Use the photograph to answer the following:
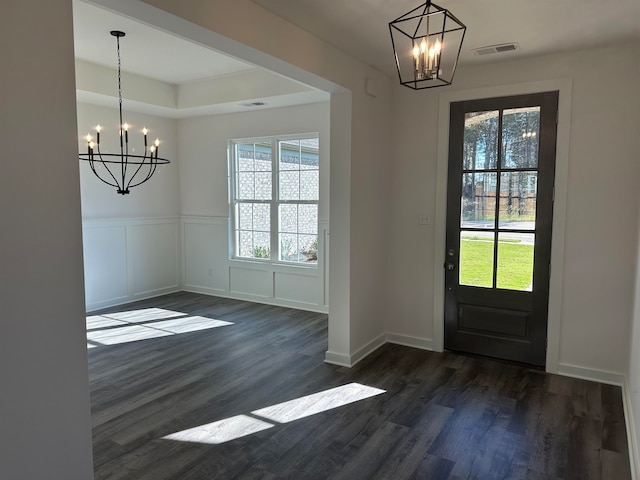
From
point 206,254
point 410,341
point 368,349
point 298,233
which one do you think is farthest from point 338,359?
point 206,254

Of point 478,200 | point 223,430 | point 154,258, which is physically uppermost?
point 478,200

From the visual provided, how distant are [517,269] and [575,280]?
0.45 metres

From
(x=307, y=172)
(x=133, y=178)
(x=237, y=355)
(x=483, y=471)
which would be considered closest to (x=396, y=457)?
(x=483, y=471)

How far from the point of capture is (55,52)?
171cm

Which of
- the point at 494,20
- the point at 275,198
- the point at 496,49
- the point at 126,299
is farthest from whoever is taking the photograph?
the point at 126,299

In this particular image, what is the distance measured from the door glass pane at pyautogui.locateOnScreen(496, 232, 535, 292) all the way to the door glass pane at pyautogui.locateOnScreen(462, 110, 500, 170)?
0.66 metres

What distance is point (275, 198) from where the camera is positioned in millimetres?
6074

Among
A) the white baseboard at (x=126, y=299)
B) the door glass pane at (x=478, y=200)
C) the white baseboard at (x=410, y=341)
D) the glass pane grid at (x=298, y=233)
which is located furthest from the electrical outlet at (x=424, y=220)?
the white baseboard at (x=126, y=299)

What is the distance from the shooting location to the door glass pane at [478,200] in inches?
155

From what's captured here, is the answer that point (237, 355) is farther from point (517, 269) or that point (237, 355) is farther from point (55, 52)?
point (55, 52)

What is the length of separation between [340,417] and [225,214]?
4.04 m

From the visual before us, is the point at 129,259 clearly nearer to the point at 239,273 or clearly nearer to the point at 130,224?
the point at 130,224

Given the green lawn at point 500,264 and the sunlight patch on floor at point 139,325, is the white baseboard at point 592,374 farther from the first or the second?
the sunlight patch on floor at point 139,325

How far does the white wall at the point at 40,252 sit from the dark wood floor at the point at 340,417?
2.71ft
